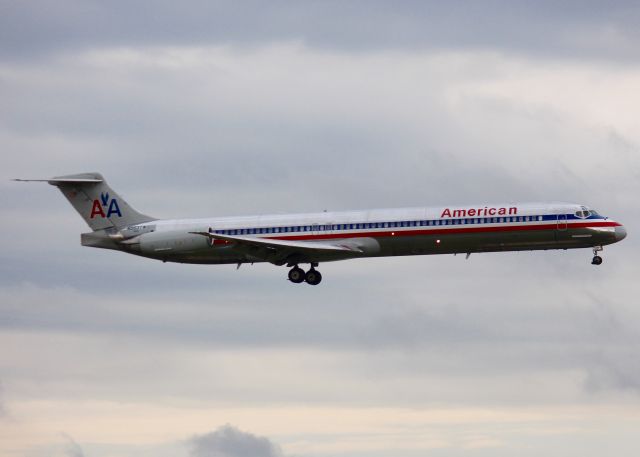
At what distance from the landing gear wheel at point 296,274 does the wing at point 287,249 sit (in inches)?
39.2

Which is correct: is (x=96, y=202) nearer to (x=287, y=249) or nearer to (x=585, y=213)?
(x=287, y=249)

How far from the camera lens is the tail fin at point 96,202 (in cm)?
9531

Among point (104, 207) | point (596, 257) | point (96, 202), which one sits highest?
point (96, 202)

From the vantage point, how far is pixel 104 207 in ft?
314

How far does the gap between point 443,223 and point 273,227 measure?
10901 millimetres

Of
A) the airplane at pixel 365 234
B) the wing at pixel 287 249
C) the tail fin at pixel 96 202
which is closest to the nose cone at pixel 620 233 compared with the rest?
the airplane at pixel 365 234

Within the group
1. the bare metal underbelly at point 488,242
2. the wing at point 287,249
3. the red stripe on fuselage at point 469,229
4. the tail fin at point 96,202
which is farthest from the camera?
the tail fin at point 96,202

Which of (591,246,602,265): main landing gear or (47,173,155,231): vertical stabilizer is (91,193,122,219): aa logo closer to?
(47,173,155,231): vertical stabilizer

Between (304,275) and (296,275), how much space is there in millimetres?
519

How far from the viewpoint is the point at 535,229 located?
83500 millimetres

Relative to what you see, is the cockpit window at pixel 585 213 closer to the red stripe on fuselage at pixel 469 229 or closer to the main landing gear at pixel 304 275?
the red stripe on fuselage at pixel 469 229

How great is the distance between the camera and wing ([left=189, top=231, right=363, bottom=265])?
85.6 m

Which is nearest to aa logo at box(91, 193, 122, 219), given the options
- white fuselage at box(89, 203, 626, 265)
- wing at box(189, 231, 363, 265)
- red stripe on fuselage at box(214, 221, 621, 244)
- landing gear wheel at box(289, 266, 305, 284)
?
white fuselage at box(89, 203, 626, 265)

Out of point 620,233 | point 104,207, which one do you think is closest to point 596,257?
point 620,233
